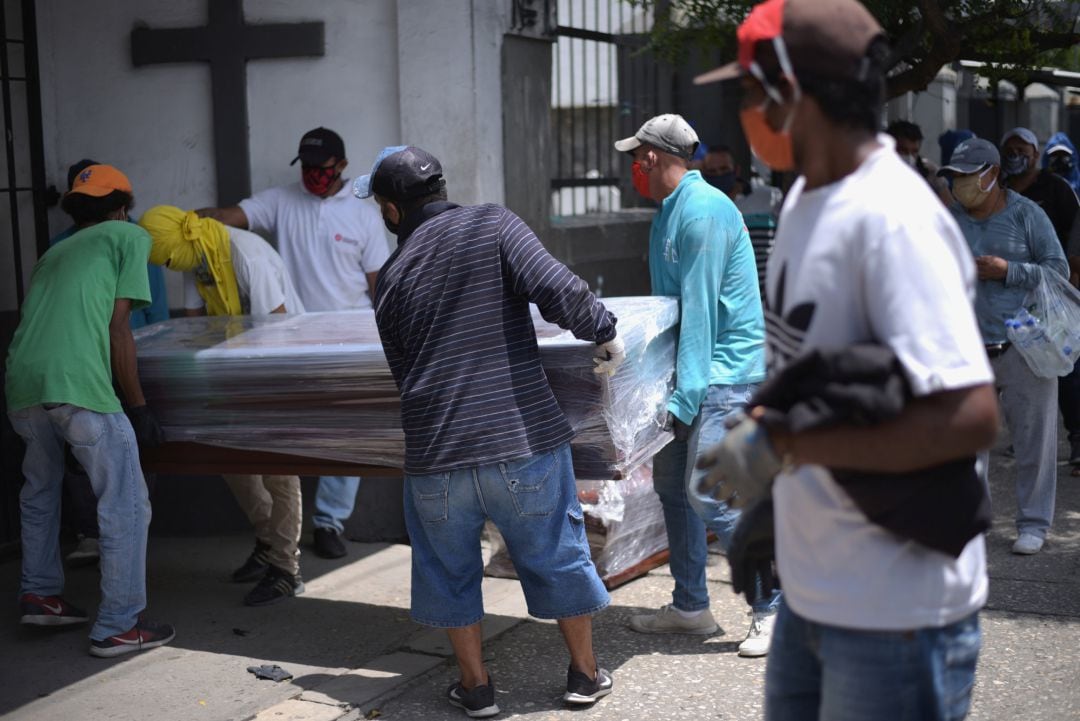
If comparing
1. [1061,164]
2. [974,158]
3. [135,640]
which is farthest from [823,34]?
[1061,164]

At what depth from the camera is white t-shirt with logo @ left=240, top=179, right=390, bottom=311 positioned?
6.21m

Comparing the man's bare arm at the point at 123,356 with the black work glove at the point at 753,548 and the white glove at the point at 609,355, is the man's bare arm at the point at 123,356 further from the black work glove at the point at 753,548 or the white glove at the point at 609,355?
the black work glove at the point at 753,548

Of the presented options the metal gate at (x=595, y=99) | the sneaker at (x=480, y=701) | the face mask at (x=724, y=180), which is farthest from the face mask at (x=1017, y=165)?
the sneaker at (x=480, y=701)

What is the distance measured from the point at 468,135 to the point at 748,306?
78.7 inches

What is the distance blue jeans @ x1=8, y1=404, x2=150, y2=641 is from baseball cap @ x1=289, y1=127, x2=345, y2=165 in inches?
70.9

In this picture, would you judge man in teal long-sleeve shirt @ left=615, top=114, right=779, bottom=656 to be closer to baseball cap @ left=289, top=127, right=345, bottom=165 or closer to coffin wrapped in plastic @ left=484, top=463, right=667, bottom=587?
coffin wrapped in plastic @ left=484, top=463, right=667, bottom=587

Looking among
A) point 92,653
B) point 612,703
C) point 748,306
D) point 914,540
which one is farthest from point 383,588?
point 914,540

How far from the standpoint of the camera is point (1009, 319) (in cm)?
575

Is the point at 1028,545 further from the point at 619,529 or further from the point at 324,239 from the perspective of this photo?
the point at 324,239

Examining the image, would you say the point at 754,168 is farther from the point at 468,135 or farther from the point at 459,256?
the point at 459,256

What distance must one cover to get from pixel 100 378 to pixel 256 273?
104 centimetres

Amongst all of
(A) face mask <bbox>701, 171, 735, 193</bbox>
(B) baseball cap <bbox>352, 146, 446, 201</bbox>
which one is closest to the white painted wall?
(B) baseball cap <bbox>352, 146, 446, 201</bbox>

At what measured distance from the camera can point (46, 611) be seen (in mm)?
5039

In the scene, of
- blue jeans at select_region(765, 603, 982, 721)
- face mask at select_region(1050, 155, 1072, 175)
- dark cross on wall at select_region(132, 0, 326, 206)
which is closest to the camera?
blue jeans at select_region(765, 603, 982, 721)
